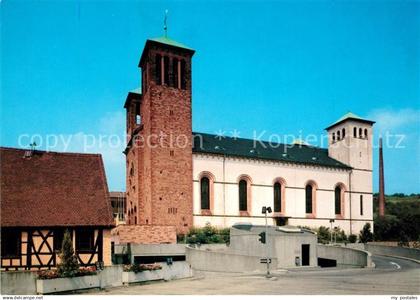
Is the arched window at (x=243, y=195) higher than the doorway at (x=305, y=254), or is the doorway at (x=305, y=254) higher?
the arched window at (x=243, y=195)

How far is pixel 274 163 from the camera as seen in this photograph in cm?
5322

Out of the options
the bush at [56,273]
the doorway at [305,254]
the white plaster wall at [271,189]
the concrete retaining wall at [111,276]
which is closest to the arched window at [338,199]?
the white plaster wall at [271,189]

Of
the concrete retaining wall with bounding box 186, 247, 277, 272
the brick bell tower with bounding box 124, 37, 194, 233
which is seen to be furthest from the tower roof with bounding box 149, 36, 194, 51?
the concrete retaining wall with bounding box 186, 247, 277, 272

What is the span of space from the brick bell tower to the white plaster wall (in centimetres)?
233

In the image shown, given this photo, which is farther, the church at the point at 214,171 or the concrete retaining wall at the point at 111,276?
the church at the point at 214,171

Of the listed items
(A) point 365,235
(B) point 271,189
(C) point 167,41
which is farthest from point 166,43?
(A) point 365,235

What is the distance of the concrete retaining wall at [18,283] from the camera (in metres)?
19.4

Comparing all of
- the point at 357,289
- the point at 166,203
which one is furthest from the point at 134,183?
the point at 357,289

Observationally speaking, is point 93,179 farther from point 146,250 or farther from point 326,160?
point 326,160

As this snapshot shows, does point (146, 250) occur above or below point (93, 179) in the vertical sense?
below

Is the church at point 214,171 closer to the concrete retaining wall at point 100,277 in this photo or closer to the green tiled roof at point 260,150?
the green tiled roof at point 260,150

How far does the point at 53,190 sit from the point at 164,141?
60.4 feet

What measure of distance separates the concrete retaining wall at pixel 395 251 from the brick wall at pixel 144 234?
74.4ft

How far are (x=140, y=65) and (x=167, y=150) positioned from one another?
11.5m
